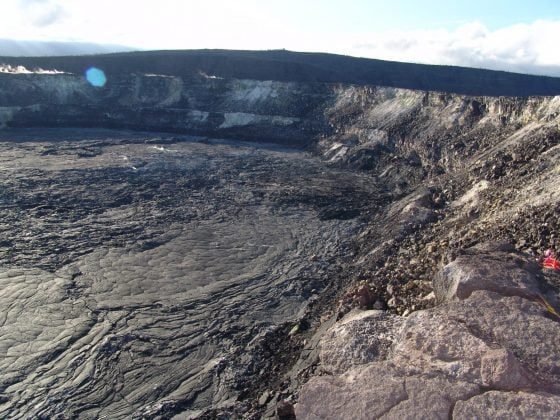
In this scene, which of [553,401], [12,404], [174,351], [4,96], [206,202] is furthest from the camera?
[4,96]

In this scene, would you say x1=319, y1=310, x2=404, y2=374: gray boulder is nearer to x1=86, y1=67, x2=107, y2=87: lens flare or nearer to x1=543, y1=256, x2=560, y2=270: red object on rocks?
x1=543, y1=256, x2=560, y2=270: red object on rocks

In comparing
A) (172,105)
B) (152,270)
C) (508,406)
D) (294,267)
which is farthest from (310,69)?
(508,406)

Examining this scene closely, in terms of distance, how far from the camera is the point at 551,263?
10.3m

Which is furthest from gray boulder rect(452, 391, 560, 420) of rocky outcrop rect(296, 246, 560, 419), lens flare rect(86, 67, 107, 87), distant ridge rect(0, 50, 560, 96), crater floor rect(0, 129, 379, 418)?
lens flare rect(86, 67, 107, 87)

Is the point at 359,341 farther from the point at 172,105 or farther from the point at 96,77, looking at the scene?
the point at 96,77

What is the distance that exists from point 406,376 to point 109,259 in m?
13.5

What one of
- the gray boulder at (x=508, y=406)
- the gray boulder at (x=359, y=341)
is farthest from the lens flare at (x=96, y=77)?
the gray boulder at (x=508, y=406)

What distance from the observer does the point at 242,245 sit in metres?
19.9

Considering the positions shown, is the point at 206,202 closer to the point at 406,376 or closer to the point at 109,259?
the point at 109,259

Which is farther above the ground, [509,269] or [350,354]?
[509,269]

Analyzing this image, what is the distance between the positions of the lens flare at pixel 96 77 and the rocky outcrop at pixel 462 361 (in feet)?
149

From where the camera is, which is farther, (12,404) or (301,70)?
(301,70)

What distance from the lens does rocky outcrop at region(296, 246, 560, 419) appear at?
655cm

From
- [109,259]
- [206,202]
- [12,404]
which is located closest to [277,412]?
[12,404]
